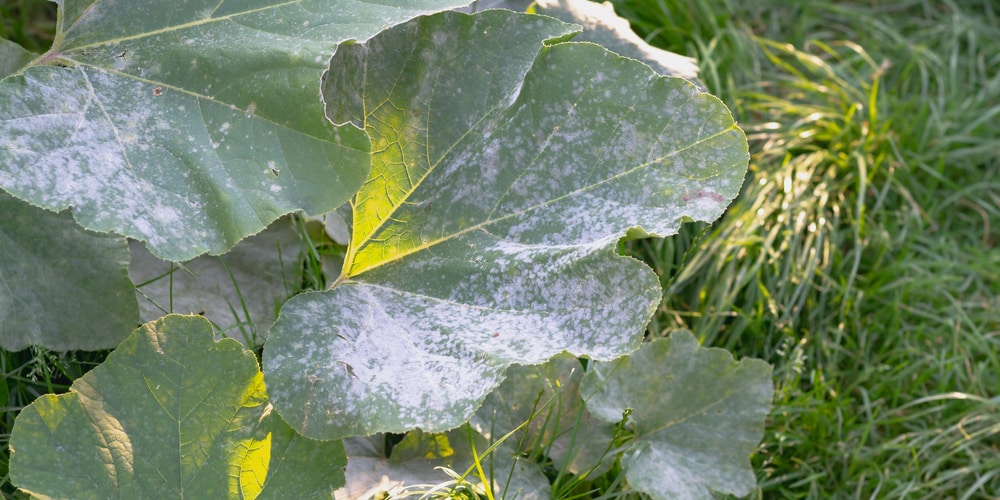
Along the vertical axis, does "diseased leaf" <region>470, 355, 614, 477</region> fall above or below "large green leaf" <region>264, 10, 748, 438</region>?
below

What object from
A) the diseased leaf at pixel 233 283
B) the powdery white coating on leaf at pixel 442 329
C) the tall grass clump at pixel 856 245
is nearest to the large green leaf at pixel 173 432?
the powdery white coating on leaf at pixel 442 329

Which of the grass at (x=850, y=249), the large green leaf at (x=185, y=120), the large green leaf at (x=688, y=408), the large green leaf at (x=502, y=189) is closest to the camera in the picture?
the large green leaf at (x=185, y=120)

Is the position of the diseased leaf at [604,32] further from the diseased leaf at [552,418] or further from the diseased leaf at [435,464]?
the diseased leaf at [435,464]

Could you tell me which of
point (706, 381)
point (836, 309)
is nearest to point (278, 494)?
point (706, 381)

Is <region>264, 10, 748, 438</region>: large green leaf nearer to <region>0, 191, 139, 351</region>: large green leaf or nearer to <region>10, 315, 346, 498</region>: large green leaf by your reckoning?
<region>10, 315, 346, 498</region>: large green leaf

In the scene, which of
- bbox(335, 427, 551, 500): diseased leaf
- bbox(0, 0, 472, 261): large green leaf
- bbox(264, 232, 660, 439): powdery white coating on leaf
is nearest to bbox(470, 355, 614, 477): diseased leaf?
bbox(335, 427, 551, 500): diseased leaf

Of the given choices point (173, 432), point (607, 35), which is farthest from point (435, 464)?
point (607, 35)

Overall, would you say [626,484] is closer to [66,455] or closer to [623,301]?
[623,301]

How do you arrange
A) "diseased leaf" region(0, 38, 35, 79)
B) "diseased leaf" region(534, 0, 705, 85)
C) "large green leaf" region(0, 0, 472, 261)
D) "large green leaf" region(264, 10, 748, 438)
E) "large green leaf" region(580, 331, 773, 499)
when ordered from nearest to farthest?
"large green leaf" region(0, 0, 472, 261) → "large green leaf" region(264, 10, 748, 438) → "diseased leaf" region(0, 38, 35, 79) → "large green leaf" region(580, 331, 773, 499) → "diseased leaf" region(534, 0, 705, 85)
